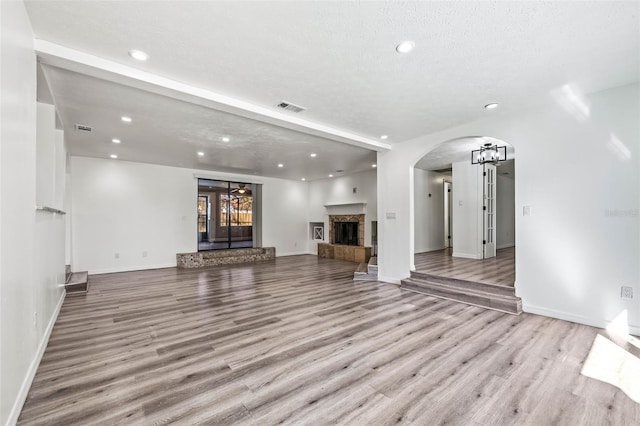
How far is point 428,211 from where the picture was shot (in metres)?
8.63

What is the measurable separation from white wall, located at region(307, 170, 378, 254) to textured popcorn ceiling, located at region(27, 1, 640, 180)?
17.0 ft

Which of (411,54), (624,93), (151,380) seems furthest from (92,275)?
(624,93)

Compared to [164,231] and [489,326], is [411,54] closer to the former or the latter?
[489,326]

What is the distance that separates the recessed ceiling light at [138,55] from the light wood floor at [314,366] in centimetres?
279

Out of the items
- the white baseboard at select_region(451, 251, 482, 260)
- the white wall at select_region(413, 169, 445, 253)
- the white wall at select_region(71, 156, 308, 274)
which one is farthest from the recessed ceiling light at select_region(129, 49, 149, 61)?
the white baseboard at select_region(451, 251, 482, 260)

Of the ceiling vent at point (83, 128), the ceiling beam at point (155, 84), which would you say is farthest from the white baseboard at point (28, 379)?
the ceiling vent at point (83, 128)

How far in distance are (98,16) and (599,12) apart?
3.68m

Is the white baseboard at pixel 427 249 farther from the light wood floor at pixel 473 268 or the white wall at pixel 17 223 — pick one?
the white wall at pixel 17 223

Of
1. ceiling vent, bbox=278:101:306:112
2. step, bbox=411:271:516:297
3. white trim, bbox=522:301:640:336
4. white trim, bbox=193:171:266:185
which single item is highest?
ceiling vent, bbox=278:101:306:112

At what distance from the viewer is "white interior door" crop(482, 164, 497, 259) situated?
7.18 metres

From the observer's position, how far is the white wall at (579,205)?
3.15 m

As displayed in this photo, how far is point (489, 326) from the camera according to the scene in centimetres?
335

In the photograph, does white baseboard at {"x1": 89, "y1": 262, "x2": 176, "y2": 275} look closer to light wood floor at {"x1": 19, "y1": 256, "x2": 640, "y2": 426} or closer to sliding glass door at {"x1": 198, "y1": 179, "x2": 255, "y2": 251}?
sliding glass door at {"x1": 198, "y1": 179, "x2": 255, "y2": 251}

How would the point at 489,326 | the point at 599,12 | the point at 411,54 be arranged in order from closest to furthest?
the point at 599,12 < the point at 411,54 < the point at 489,326
